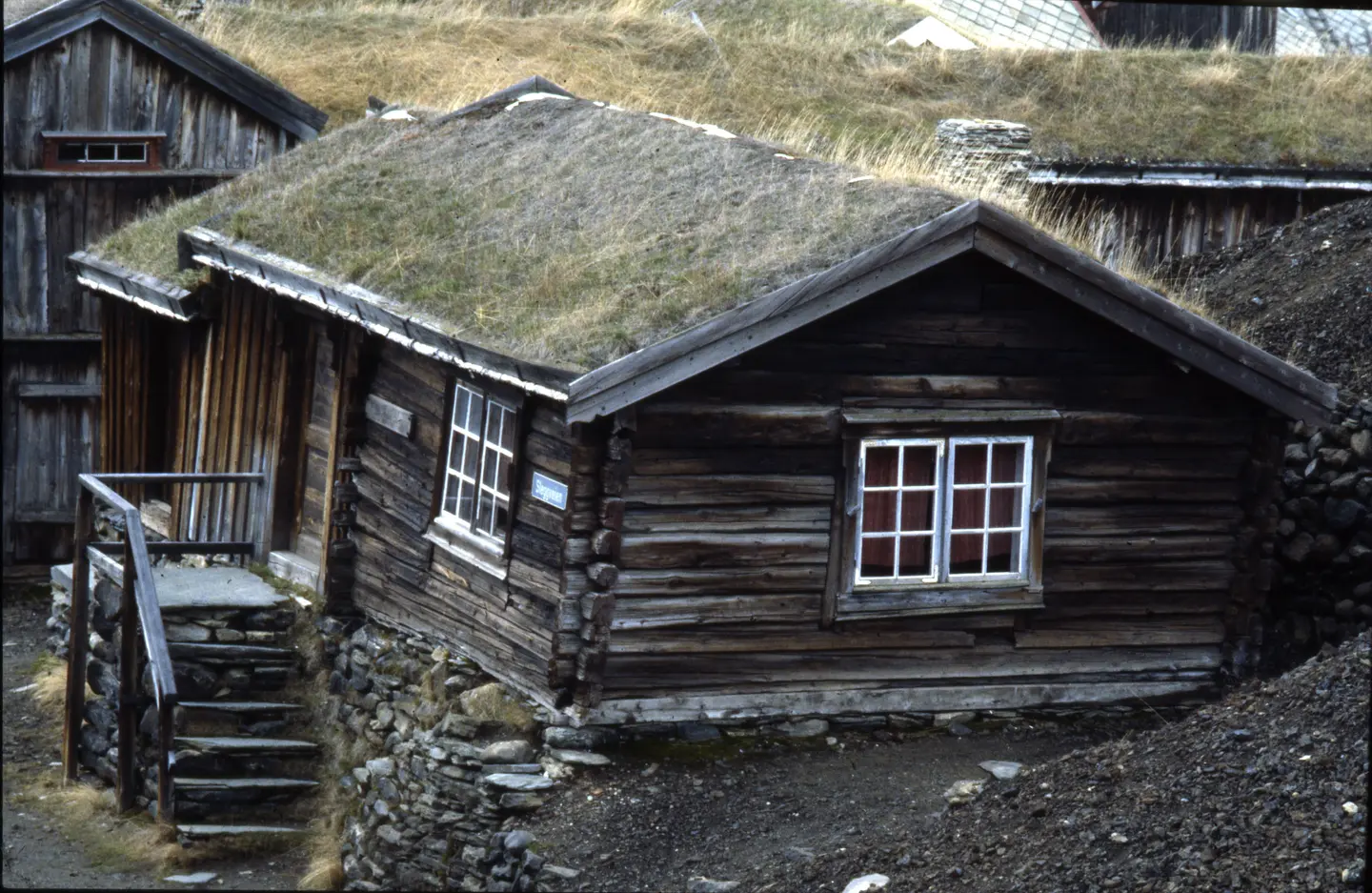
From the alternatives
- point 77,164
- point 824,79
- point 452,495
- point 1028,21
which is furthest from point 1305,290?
point 1028,21

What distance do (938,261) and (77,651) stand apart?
285 inches

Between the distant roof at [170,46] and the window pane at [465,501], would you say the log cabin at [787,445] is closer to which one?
the window pane at [465,501]

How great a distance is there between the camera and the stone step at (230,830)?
11.1 metres

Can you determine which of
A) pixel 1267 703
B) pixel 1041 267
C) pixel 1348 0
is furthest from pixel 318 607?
pixel 1348 0

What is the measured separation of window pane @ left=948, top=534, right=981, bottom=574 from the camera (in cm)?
1046

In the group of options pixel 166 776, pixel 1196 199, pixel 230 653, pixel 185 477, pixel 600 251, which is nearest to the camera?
pixel 600 251

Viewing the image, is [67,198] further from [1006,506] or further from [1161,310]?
[1161,310]

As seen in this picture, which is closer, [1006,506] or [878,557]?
[878,557]

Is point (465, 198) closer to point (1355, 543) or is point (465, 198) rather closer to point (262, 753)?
point (262, 753)

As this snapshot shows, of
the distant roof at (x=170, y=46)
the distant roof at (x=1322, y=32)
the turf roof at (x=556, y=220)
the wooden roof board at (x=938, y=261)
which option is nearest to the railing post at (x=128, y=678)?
the turf roof at (x=556, y=220)

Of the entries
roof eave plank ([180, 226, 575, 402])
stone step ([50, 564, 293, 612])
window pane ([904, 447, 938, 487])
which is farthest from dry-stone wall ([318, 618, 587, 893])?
window pane ([904, 447, 938, 487])

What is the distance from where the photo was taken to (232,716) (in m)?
12.1

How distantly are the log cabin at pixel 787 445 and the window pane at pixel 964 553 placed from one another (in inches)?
0.6

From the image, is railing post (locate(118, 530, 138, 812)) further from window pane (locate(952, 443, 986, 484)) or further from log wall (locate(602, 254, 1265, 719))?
window pane (locate(952, 443, 986, 484))
